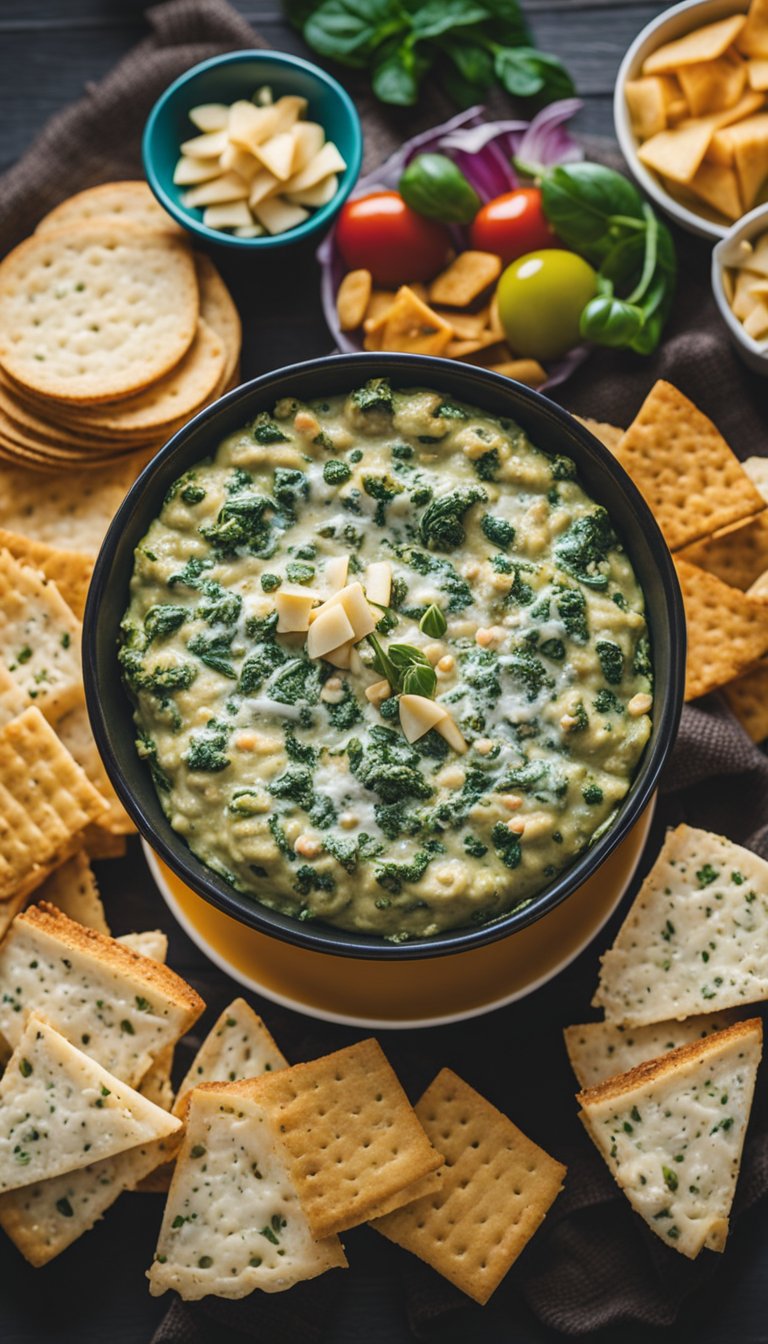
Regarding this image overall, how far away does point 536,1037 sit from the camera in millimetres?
4254

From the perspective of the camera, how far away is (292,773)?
349 centimetres

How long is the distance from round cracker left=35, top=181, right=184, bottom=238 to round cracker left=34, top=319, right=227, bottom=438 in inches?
16.6

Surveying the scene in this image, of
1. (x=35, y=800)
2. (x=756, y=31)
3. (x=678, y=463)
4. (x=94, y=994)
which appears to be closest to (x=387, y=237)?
(x=678, y=463)

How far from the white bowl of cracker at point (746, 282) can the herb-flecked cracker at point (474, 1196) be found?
91.6 inches

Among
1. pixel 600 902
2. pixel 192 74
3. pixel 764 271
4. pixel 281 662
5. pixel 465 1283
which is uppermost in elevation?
pixel 192 74

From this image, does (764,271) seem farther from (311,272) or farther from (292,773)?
(292,773)

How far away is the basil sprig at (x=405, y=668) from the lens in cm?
344

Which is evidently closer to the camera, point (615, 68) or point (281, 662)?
point (281, 662)

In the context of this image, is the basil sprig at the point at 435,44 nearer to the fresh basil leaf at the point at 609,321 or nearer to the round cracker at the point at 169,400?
the fresh basil leaf at the point at 609,321

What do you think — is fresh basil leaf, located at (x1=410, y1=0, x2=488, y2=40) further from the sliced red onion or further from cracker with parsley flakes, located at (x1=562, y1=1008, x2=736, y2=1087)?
cracker with parsley flakes, located at (x1=562, y1=1008, x2=736, y2=1087)

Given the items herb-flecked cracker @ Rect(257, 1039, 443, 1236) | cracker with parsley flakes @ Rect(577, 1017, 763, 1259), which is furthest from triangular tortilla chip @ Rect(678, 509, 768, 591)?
herb-flecked cracker @ Rect(257, 1039, 443, 1236)

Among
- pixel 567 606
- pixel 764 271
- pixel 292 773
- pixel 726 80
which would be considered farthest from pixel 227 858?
pixel 726 80

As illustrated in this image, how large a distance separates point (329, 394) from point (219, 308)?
84 cm

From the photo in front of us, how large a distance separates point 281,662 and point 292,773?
0.29m
